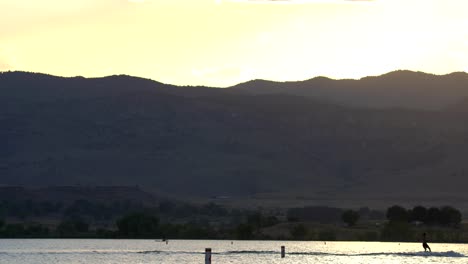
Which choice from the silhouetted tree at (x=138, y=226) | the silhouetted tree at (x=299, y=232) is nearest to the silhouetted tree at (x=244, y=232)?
the silhouetted tree at (x=299, y=232)

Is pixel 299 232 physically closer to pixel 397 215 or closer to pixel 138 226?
pixel 397 215

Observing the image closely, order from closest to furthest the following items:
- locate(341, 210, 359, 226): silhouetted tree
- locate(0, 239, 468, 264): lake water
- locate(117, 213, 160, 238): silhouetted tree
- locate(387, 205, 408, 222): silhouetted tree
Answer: locate(0, 239, 468, 264): lake water
locate(117, 213, 160, 238): silhouetted tree
locate(387, 205, 408, 222): silhouetted tree
locate(341, 210, 359, 226): silhouetted tree

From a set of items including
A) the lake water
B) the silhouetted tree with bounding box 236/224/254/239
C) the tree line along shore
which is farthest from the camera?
the tree line along shore

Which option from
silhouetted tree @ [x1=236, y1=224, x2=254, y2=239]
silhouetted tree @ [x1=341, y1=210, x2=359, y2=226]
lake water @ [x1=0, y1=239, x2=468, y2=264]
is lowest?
lake water @ [x1=0, y1=239, x2=468, y2=264]

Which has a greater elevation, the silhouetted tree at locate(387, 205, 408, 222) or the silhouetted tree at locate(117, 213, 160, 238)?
the silhouetted tree at locate(387, 205, 408, 222)

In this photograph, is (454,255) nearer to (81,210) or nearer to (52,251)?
(52,251)

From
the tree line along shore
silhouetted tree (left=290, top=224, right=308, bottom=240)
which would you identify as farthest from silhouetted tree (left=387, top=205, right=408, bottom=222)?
silhouetted tree (left=290, top=224, right=308, bottom=240)

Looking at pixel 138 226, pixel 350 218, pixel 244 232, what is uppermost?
pixel 350 218

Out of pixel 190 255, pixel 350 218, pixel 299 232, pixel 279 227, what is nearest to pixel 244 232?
pixel 299 232

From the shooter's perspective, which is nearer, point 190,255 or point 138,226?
point 190,255

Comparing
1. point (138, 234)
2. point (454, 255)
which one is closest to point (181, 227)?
point (138, 234)

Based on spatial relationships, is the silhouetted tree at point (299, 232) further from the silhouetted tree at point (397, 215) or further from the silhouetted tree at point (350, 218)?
the silhouetted tree at point (397, 215)

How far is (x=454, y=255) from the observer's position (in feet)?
314

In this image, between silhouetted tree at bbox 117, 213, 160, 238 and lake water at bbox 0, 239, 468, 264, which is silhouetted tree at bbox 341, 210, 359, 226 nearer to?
silhouetted tree at bbox 117, 213, 160, 238
